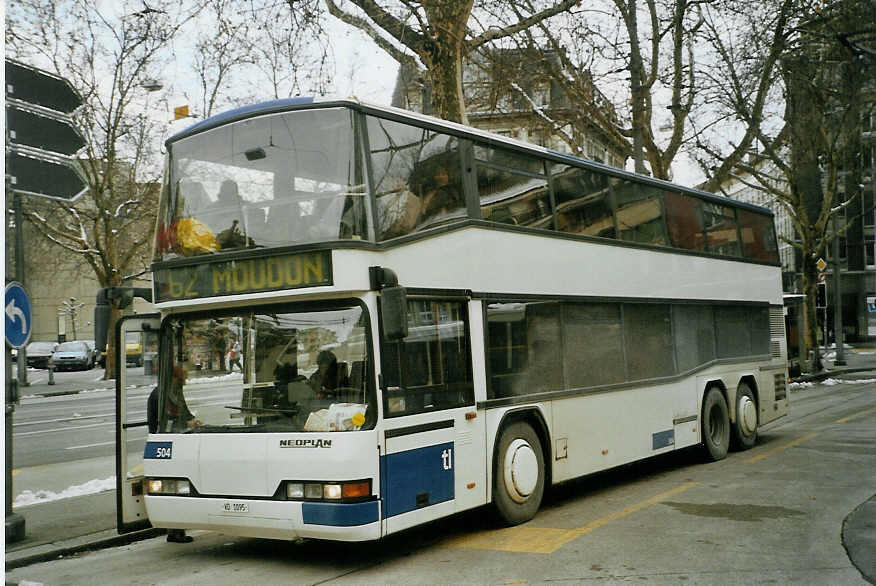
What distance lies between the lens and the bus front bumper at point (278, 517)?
697 cm

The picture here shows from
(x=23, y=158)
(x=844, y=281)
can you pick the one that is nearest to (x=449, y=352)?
(x=23, y=158)

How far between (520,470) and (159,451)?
11.2 ft

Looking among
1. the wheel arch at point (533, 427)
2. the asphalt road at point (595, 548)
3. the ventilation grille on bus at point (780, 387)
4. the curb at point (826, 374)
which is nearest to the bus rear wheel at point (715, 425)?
the asphalt road at point (595, 548)

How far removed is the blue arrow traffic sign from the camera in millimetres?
8891

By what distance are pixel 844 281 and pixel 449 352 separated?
6581cm

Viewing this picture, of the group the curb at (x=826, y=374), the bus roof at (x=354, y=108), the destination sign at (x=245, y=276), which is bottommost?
the curb at (x=826, y=374)

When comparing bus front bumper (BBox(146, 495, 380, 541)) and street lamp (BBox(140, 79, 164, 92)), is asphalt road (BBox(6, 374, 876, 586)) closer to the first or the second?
bus front bumper (BBox(146, 495, 380, 541))

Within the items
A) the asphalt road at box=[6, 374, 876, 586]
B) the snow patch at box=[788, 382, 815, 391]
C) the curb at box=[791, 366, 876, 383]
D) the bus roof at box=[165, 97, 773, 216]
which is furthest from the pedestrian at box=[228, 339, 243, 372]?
the curb at box=[791, 366, 876, 383]

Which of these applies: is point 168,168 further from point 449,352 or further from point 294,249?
point 449,352

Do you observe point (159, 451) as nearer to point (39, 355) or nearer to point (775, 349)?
point (775, 349)

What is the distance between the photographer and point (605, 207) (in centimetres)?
1118

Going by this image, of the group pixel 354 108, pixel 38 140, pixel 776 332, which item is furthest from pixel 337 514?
pixel 776 332

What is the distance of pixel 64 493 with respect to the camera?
37.9ft

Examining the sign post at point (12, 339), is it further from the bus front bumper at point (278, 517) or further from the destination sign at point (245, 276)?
the bus front bumper at point (278, 517)
